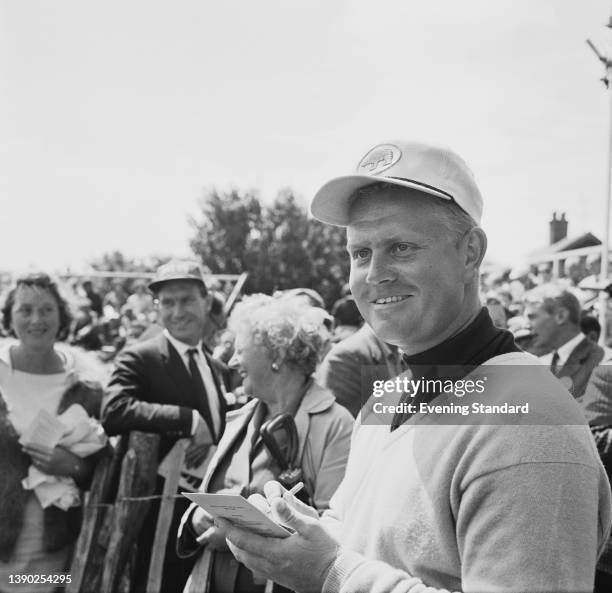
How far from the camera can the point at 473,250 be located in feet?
5.24

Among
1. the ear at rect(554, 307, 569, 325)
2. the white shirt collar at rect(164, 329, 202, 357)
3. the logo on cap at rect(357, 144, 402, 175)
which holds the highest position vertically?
the ear at rect(554, 307, 569, 325)

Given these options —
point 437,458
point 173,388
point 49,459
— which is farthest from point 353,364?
point 437,458

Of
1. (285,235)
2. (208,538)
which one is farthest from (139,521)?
(285,235)

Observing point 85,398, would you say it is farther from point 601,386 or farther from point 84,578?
point 601,386

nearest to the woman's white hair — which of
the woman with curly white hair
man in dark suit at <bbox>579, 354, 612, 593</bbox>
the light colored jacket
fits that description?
the woman with curly white hair

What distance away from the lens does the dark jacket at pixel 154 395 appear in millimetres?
3725

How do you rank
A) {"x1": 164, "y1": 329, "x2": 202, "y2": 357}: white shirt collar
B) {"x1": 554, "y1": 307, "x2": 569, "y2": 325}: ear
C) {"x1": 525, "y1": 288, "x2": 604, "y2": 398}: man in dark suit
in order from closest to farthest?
1. {"x1": 164, "y1": 329, "x2": 202, "y2": 357}: white shirt collar
2. {"x1": 525, "y1": 288, "x2": 604, "y2": 398}: man in dark suit
3. {"x1": 554, "y1": 307, "x2": 569, "y2": 325}: ear

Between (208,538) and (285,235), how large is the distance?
39034 mm

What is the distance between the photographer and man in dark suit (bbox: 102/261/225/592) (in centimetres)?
371

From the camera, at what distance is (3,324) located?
393cm

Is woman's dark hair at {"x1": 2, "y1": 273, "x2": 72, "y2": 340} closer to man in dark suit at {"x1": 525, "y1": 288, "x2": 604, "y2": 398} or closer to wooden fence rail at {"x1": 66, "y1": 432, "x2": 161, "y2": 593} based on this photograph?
wooden fence rail at {"x1": 66, "y1": 432, "x2": 161, "y2": 593}

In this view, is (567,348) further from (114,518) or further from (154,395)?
(114,518)

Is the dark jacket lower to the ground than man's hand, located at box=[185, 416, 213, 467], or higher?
higher

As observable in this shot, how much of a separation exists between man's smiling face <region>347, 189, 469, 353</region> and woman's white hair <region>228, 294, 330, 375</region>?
1606 mm
